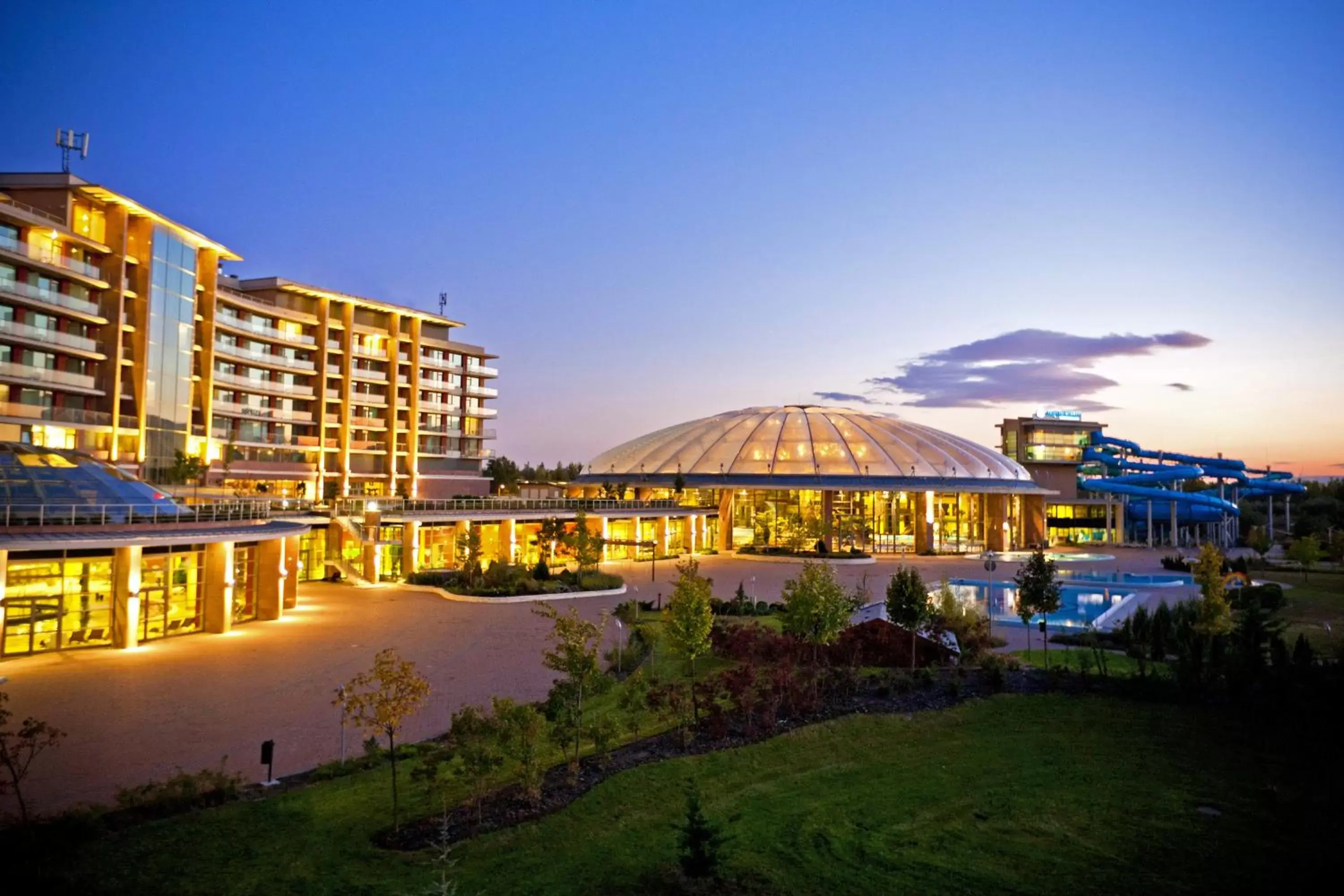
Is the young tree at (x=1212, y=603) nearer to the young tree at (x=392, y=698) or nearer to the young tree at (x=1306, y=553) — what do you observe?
the young tree at (x=392, y=698)

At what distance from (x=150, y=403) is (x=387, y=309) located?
25.4 m

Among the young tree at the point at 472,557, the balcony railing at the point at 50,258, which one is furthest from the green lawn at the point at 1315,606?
the balcony railing at the point at 50,258

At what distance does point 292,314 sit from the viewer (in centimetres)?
6475

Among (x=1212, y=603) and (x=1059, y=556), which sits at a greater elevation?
(x=1212, y=603)

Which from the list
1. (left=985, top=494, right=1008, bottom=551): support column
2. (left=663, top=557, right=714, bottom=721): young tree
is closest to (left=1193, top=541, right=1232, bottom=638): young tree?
(left=663, top=557, right=714, bottom=721): young tree

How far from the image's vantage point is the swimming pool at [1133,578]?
150 ft

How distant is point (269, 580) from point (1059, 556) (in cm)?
5367

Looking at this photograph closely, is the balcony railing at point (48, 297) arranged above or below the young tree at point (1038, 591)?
above

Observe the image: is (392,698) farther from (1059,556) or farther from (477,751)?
(1059,556)

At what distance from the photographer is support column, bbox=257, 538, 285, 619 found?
30.7 metres

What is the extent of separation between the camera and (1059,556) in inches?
2493

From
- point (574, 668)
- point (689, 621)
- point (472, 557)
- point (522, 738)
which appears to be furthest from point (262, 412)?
point (522, 738)

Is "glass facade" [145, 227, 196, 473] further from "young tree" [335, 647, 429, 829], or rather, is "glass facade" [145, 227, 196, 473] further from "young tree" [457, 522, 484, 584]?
"young tree" [335, 647, 429, 829]

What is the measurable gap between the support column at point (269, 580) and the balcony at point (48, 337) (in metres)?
21.2
